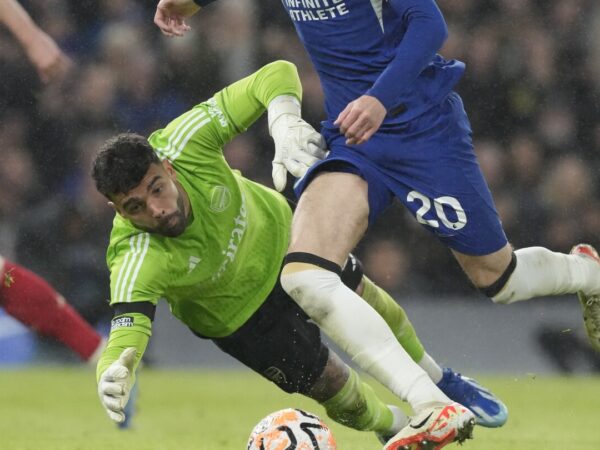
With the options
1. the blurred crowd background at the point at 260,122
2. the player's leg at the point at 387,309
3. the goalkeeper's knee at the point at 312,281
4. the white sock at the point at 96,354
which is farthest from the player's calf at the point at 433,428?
the blurred crowd background at the point at 260,122

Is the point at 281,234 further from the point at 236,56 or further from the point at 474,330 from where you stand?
the point at 236,56

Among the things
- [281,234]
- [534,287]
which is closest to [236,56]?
[281,234]

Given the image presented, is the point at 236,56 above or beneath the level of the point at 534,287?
beneath

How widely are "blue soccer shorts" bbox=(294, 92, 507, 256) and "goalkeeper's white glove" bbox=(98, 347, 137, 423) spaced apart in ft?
2.95

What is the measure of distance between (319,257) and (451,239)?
0.66m

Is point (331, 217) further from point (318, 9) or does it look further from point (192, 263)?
point (192, 263)

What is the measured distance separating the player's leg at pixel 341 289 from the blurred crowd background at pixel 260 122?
16.6 feet

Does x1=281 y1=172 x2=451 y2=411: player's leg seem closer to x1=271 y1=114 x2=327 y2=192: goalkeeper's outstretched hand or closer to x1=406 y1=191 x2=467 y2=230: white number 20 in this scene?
x1=271 y1=114 x2=327 y2=192: goalkeeper's outstretched hand

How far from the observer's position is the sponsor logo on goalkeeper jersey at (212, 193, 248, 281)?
212 inches

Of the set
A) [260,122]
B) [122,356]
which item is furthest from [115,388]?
[260,122]

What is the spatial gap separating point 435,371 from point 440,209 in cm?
112

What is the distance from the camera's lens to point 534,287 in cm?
510

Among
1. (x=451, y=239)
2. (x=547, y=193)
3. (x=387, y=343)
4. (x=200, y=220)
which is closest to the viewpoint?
(x=387, y=343)

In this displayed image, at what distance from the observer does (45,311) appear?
272 inches
